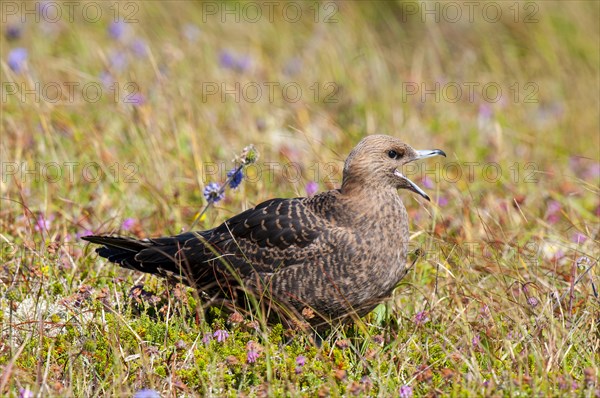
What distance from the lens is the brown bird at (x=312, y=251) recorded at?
4242mm

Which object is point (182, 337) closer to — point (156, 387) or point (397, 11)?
point (156, 387)

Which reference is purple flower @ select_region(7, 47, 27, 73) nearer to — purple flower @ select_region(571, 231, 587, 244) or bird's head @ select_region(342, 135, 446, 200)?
bird's head @ select_region(342, 135, 446, 200)

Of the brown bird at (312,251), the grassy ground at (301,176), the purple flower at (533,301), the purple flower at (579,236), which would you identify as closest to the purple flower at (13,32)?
the grassy ground at (301,176)

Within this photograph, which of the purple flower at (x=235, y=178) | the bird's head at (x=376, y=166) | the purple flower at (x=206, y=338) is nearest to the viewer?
the purple flower at (x=206, y=338)

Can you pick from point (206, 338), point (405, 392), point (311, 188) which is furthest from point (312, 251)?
point (311, 188)

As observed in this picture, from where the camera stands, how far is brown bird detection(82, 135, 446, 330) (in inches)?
167

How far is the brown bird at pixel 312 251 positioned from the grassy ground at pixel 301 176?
144 millimetres

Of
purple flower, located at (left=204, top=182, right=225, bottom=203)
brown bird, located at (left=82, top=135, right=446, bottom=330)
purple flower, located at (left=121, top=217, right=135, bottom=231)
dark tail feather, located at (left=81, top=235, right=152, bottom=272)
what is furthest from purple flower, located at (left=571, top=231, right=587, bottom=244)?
purple flower, located at (left=121, top=217, right=135, bottom=231)

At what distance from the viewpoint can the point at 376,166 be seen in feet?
14.7

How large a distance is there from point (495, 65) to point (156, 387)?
601 cm

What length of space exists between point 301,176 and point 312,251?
185 centimetres

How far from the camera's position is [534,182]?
21.6ft

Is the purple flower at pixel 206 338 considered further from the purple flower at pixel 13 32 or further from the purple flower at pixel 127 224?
the purple flower at pixel 13 32

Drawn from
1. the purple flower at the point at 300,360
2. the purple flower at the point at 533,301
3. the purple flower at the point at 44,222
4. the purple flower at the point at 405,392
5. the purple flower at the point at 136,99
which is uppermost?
the purple flower at the point at 136,99
